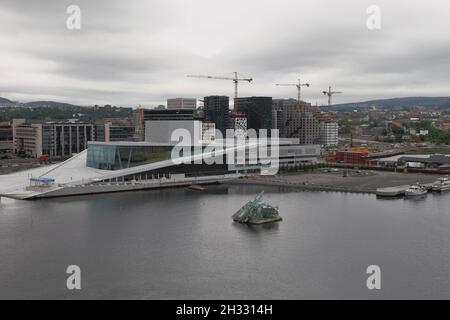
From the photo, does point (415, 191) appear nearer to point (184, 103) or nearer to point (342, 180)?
point (342, 180)

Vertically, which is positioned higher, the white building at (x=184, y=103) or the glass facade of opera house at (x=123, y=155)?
the white building at (x=184, y=103)

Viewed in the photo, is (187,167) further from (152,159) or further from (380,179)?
(380,179)

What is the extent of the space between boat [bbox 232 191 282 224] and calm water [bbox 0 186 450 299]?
0.36 metres

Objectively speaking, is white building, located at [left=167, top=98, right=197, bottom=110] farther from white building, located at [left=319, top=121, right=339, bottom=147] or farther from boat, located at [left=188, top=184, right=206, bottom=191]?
boat, located at [left=188, top=184, right=206, bottom=191]

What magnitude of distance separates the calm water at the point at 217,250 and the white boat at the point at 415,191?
1871mm

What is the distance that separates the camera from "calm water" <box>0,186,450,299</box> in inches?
374

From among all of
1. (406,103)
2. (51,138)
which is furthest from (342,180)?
(406,103)

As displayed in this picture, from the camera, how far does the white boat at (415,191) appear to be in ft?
65.6

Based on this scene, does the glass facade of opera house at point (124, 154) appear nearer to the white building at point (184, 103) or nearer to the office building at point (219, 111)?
the office building at point (219, 111)

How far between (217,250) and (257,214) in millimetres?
3339

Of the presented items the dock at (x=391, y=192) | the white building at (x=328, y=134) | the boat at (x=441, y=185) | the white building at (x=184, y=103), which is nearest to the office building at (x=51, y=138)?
the white building at (x=184, y=103)

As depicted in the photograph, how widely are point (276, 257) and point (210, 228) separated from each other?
9.84ft

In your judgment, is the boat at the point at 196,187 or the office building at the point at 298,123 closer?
the boat at the point at 196,187

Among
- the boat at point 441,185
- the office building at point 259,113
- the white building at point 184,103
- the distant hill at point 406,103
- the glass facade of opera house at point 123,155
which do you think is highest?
the distant hill at point 406,103
